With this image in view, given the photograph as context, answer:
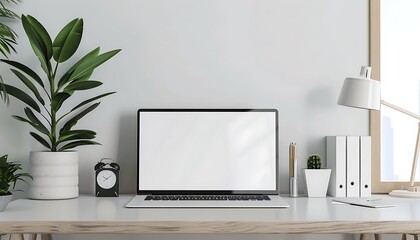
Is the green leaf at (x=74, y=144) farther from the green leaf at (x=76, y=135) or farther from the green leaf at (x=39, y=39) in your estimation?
the green leaf at (x=39, y=39)

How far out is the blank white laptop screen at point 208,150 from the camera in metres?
2.32

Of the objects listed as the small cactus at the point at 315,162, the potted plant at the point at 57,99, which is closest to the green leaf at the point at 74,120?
the potted plant at the point at 57,99

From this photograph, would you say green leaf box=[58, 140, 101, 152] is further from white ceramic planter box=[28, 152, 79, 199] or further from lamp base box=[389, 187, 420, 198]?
lamp base box=[389, 187, 420, 198]

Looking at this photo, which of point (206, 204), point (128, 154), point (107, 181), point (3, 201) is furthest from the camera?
Result: point (128, 154)

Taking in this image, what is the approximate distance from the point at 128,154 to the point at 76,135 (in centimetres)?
27

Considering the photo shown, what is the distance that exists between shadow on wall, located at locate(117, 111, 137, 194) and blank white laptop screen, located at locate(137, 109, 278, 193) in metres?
0.11

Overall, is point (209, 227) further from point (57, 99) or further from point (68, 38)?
point (68, 38)

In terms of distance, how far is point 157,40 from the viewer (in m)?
2.45

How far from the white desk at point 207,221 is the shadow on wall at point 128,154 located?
0.54 metres

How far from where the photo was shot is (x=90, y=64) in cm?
227

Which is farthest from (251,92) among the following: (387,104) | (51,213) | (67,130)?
(51,213)

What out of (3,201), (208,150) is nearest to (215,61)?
(208,150)

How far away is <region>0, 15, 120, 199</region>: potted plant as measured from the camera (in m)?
2.20

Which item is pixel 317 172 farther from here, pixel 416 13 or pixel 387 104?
pixel 416 13
